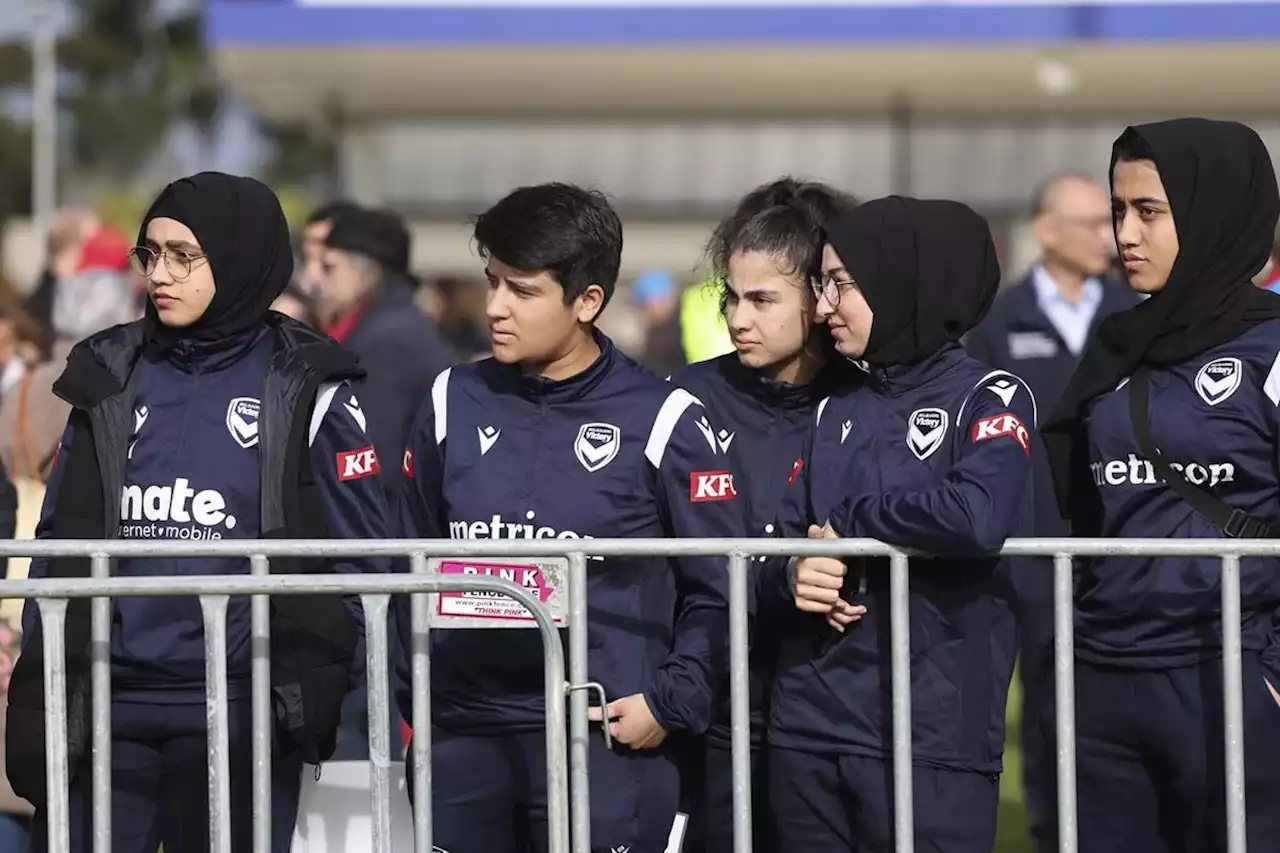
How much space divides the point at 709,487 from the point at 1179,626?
39.1 inches

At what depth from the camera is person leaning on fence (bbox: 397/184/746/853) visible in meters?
3.94

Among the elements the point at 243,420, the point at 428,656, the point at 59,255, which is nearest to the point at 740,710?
the point at 428,656

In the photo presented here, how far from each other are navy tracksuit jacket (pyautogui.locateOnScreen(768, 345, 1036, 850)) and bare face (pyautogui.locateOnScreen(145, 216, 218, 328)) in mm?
Answer: 1357

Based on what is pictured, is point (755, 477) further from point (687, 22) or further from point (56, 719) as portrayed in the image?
point (687, 22)

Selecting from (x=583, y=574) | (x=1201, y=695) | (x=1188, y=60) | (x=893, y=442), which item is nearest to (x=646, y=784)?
(x=583, y=574)

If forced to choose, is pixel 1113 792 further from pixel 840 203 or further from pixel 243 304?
pixel 243 304

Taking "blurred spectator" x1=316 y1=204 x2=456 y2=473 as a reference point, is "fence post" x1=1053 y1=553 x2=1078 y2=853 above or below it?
below

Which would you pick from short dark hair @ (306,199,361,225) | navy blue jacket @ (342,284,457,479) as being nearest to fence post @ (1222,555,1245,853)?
navy blue jacket @ (342,284,457,479)

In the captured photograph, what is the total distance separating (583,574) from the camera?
3.76 m

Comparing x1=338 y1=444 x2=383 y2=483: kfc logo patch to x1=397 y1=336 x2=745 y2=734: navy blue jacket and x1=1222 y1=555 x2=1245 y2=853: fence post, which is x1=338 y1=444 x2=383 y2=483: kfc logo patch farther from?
x1=1222 y1=555 x2=1245 y2=853: fence post

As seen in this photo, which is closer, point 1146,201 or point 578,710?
point 578,710

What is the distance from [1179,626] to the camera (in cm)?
395

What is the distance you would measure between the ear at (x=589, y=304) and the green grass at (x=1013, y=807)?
91.1 inches

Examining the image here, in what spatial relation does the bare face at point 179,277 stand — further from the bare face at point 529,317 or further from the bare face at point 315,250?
the bare face at point 315,250
